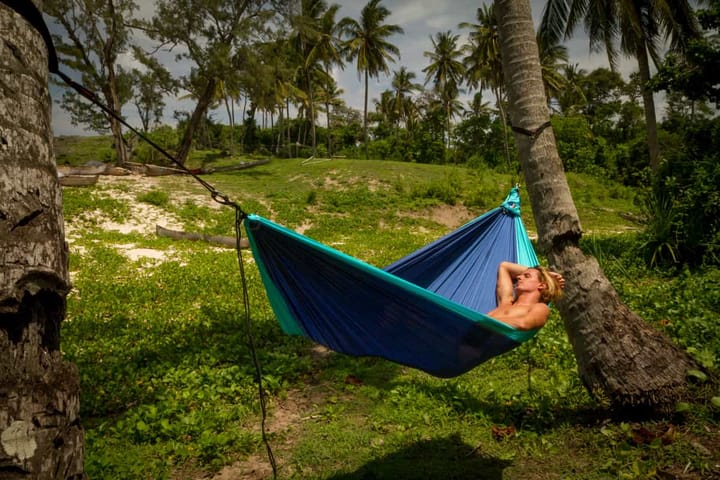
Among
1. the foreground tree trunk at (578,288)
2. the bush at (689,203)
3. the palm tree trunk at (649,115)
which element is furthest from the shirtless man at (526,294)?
the palm tree trunk at (649,115)

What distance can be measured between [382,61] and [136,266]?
22.7 m

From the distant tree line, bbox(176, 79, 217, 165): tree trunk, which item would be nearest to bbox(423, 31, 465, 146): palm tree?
the distant tree line

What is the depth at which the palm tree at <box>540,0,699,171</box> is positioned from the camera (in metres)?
11.3

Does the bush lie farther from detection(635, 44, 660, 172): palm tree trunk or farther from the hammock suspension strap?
detection(635, 44, 660, 172): palm tree trunk

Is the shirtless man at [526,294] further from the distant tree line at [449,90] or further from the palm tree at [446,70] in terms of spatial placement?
the palm tree at [446,70]

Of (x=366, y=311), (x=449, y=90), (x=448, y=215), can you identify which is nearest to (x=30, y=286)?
(x=366, y=311)

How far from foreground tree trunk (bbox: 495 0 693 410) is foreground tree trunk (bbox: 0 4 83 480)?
8.86ft

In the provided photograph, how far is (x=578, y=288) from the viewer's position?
2.94 meters

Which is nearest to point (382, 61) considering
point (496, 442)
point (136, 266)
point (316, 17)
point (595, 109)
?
point (316, 17)

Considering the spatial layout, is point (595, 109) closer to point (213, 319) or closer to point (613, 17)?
point (613, 17)

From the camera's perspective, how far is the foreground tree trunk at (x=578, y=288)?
2760mm

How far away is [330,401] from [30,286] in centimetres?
239

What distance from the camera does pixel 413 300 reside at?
2.46 m

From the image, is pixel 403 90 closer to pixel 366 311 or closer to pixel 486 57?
pixel 486 57
